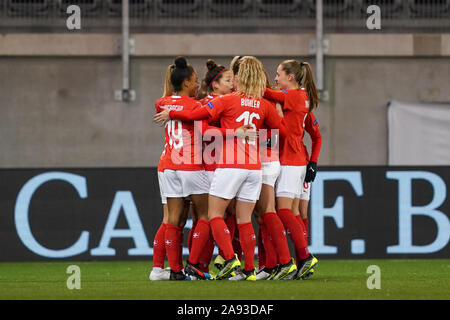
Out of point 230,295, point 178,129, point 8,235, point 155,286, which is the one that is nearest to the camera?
point 230,295

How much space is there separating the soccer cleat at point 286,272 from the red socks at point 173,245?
2.66 feet

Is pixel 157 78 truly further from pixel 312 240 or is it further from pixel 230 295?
pixel 230 295

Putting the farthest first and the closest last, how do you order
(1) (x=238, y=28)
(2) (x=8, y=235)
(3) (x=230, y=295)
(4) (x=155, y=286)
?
1. (1) (x=238, y=28)
2. (2) (x=8, y=235)
3. (4) (x=155, y=286)
4. (3) (x=230, y=295)

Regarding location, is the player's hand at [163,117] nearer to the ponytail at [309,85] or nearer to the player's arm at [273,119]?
the player's arm at [273,119]

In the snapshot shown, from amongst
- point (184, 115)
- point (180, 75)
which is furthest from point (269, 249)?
point (180, 75)

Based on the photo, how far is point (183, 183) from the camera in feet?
23.1

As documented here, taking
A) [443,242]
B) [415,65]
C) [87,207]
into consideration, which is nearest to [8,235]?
[87,207]

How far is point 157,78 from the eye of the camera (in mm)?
16750

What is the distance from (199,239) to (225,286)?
69cm

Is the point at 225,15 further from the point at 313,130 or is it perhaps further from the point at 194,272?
the point at 194,272

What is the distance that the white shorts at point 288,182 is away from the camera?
7.37 meters

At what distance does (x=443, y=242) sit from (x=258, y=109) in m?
5.03

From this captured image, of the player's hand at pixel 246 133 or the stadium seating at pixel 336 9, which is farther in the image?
the stadium seating at pixel 336 9

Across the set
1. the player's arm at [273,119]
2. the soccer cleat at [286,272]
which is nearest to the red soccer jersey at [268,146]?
the player's arm at [273,119]
